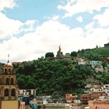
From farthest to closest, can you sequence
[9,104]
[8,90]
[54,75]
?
[54,75] → [8,90] → [9,104]

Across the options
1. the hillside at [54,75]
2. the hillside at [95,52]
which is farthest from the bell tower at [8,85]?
the hillside at [95,52]

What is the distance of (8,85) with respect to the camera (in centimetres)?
2752

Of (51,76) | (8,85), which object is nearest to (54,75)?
(51,76)

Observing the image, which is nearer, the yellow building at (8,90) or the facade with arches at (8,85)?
the yellow building at (8,90)

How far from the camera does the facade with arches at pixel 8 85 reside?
2731 cm

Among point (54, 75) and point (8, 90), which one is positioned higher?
point (54, 75)

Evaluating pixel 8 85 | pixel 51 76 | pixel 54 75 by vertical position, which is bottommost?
pixel 8 85

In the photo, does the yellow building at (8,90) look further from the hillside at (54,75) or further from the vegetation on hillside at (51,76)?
the vegetation on hillside at (51,76)

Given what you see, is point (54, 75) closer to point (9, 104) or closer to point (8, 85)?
point (8, 85)

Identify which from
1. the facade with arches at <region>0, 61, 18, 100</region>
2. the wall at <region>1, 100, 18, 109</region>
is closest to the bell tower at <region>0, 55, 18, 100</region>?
the facade with arches at <region>0, 61, 18, 100</region>

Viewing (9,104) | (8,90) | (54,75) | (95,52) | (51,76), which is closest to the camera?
(9,104)

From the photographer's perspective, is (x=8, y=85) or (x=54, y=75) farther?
(x=54, y=75)

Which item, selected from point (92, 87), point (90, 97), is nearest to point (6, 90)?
point (90, 97)

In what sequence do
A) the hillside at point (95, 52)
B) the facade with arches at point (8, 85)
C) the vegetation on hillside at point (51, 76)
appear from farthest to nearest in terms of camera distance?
1. the hillside at point (95, 52)
2. the vegetation on hillside at point (51, 76)
3. the facade with arches at point (8, 85)
